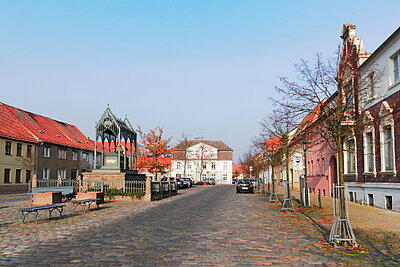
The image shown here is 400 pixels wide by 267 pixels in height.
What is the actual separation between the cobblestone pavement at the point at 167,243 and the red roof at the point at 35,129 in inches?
1158

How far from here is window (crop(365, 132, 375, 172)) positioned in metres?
20.0

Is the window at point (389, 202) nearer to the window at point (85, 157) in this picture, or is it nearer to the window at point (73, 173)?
the window at point (73, 173)

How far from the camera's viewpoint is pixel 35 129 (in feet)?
147

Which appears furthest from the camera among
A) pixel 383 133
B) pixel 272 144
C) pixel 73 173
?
pixel 73 173

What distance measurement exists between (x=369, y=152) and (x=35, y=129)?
38.3m

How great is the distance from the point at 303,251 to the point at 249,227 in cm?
389

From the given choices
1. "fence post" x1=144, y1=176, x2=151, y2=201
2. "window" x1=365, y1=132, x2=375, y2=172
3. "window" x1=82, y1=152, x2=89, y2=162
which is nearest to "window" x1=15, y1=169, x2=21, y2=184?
"window" x1=82, y1=152, x2=89, y2=162

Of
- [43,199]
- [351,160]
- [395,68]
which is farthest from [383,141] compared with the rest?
[43,199]

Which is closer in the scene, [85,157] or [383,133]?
[383,133]

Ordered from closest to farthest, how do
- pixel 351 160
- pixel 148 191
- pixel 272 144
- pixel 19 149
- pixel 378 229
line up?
pixel 378 229 → pixel 148 191 → pixel 351 160 → pixel 272 144 → pixel 19 149

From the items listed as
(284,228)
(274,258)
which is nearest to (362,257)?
(274,258)

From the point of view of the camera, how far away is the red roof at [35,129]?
3975cm

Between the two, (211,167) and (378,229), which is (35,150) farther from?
(211,167)

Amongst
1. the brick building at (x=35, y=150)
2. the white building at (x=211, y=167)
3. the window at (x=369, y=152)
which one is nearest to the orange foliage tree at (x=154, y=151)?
the brick building at (x=35, y=150)
